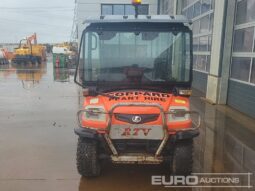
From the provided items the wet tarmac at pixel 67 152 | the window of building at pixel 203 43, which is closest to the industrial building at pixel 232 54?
the window of building at pixel 203 43

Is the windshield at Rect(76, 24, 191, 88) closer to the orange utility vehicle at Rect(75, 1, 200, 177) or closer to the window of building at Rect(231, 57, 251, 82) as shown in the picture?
the orange utility vehicle at Rect(75, 1, 200, 177)

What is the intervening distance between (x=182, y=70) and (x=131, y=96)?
967 mm

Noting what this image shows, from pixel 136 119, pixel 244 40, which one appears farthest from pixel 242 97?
pixel 136 119

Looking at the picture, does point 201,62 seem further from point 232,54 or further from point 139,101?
point 139,101

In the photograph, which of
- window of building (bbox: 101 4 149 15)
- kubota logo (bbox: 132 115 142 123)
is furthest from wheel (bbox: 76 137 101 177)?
window of building (bbox: 101 4 149 15)

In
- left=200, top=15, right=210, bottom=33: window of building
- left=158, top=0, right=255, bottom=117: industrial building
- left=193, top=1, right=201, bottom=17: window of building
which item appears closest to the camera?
left=158, top=0, right=255, bottom=117: industrial building

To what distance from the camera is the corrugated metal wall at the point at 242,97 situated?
329 inches

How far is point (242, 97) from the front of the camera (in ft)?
29.3

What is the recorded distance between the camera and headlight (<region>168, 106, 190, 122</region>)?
164 inches

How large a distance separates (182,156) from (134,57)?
163 cm

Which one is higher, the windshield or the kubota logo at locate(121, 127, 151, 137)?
the windshield

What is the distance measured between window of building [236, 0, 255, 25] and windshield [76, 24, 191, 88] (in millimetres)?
4893

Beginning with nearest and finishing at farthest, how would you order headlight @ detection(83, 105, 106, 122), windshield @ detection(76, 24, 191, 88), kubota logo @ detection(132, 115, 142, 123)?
kubota logo @ detection(132, 115, 142, 123) < headlight @ detection(83, 105, 106, 122) < windshield @ detection(76, 24, 191, 88)

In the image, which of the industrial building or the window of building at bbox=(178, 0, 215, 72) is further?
the window of building at bbox=(178, 0, 215, 72)
